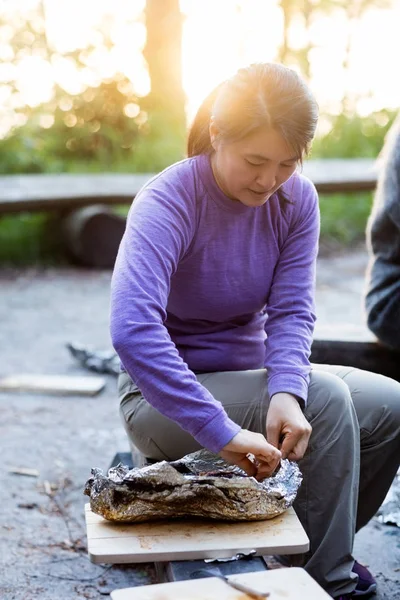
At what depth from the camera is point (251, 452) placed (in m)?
1.95

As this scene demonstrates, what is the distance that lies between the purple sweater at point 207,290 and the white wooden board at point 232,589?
0.36 meters

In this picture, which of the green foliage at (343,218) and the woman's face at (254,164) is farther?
the green foliage at (343,218)

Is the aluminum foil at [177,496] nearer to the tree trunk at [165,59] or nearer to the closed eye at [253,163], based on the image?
the closed eye at [253,163]

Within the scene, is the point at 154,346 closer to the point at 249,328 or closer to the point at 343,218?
the point at 249,328

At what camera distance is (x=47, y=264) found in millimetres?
7953

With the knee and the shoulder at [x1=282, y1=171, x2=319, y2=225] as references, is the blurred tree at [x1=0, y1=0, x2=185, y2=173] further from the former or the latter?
the knee

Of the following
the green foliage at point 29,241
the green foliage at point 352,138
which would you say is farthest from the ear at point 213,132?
the green foliage at point 352,138

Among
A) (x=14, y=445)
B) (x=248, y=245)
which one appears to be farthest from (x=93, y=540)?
(x=14, y=445)

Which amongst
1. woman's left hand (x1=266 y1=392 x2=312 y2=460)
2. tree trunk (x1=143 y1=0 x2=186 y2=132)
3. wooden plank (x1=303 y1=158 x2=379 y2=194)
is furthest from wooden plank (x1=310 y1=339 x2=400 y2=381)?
tree trunk (x1=143 y1=0 x2=186 y2=132)

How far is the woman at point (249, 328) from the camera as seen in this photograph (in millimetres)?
1993

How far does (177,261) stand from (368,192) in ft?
24.1

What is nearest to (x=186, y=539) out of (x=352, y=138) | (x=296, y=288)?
(x=296, y=288)

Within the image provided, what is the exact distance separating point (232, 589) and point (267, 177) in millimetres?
1001

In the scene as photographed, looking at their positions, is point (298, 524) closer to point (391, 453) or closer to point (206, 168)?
point (391, 453)
